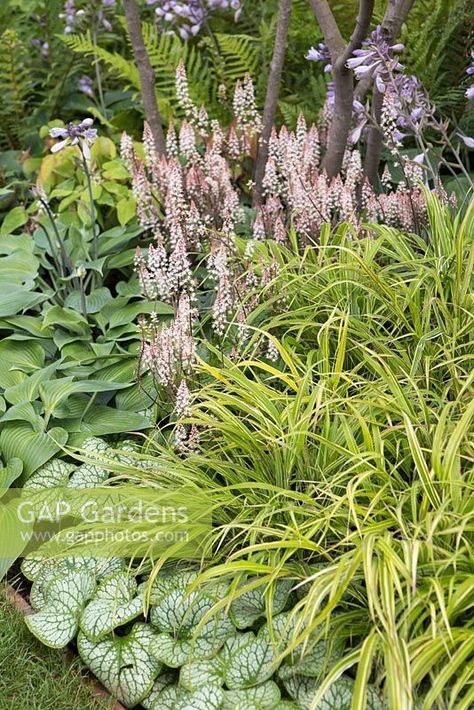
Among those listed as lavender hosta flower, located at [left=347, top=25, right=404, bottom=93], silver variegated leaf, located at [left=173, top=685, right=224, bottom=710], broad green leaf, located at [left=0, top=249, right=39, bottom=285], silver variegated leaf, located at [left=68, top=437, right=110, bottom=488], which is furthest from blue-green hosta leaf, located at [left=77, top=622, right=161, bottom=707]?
lavender hosta flower, located at [left=347, top=25, right=404, bottom=93]

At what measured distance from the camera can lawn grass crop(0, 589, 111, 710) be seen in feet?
7.77

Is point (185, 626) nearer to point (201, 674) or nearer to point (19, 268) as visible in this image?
point (201, 674)

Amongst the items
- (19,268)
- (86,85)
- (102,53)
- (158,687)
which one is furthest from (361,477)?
(86,85)

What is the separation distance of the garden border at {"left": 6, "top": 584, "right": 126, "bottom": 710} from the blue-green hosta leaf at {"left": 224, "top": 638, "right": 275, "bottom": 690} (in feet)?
1.16

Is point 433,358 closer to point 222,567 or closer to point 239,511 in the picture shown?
point 239,511

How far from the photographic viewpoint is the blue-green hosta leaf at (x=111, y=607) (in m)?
2.38

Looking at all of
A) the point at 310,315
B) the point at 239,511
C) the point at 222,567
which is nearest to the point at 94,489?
the point at 239,511

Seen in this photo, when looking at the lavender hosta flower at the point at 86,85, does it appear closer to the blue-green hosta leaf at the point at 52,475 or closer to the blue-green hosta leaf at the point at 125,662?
the blue-green hosta leaf at the point at 52,475

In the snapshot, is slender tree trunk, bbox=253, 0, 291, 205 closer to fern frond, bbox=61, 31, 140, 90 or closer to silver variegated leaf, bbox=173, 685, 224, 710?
fern frond, bbox=61, 31, 140, 90

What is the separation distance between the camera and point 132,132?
5.18 metres

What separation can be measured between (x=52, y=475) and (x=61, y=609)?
52cm

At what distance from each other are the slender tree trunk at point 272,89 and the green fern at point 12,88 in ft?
5.37

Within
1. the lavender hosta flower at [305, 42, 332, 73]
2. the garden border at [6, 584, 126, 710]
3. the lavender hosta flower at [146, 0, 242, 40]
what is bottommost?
the garden border at [6, 584, 126, 710]

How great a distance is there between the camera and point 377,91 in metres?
3.95
